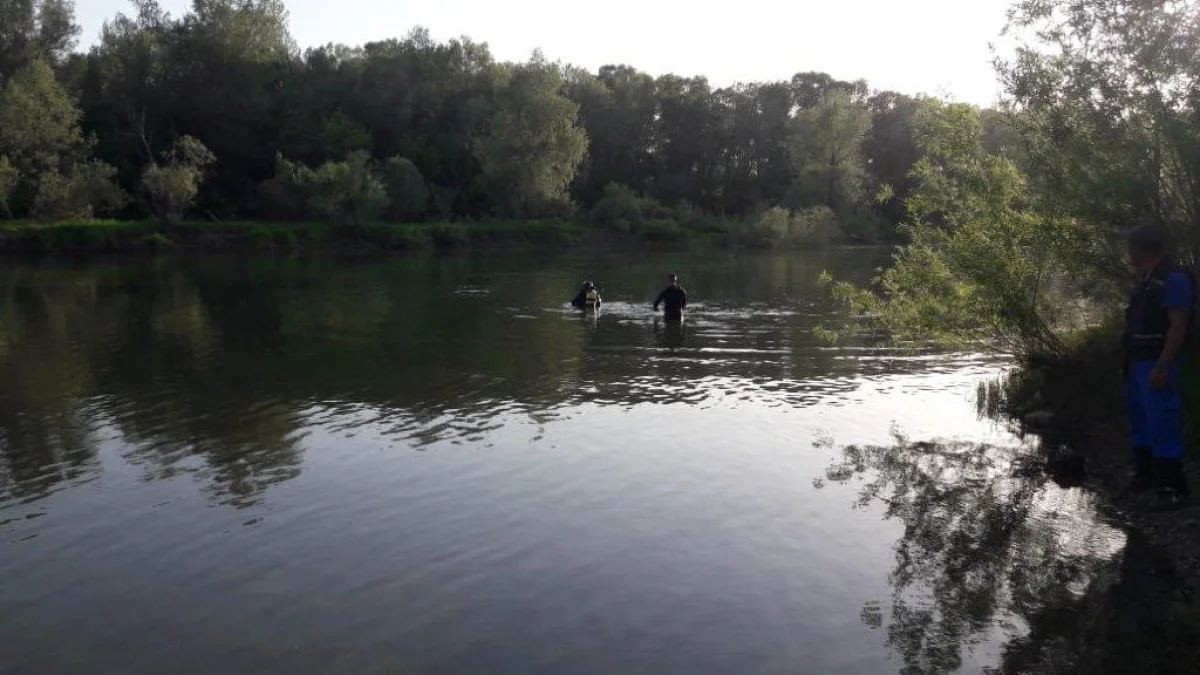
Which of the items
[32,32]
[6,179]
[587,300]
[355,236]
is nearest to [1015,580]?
[587,300]

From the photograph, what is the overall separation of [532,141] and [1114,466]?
293 ft

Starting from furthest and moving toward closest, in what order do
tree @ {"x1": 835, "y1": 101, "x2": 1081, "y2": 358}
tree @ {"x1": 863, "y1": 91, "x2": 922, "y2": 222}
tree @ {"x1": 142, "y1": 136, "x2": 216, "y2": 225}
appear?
1. tree @ {"x1": 863, "y1": 91, "x2": 922, "y2": 222}
2. tree @ {"x1": 142, "y1": 136, "x2": 216, "y2": 225}
3. tree @ {"x1": 835, "y1": 101, "x2": 1081, "y2": 358}

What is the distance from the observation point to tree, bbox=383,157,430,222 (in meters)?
95.6

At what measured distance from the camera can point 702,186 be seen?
129 meters

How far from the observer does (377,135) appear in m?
117

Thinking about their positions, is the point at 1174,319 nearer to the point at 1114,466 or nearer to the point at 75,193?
the point at 1114,466

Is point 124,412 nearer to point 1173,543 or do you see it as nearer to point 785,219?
point 1173,543

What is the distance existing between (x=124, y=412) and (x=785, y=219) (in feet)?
257

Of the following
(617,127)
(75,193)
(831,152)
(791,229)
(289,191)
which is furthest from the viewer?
(617,127)

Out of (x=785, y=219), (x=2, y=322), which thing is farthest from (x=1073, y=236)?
(x=785, y=219)

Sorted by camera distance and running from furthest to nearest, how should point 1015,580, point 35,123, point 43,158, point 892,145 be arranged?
point 892,145 → point 35,123 → point 43,158 → point 1015,580

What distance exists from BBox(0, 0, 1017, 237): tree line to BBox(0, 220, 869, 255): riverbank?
2897 mm

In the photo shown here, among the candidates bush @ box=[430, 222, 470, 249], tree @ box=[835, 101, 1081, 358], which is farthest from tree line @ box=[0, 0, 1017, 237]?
tree @ box=[835, 101, 1081, 358]

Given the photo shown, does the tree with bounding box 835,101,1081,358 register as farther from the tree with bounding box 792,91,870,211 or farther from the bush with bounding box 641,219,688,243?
the tree with bounding box 792,91,870,211
